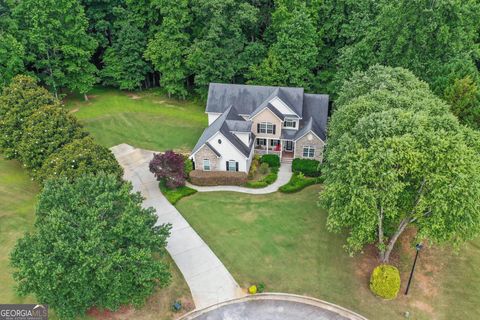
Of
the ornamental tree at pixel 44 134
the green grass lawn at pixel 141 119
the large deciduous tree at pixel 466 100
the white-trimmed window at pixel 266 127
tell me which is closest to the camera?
the ornamental tree at pixel 44 134

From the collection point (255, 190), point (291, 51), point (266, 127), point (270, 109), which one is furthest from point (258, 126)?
point (291, 51)

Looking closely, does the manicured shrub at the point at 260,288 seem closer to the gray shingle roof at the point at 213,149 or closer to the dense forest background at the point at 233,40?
the gray shingle roof at the point at 213,149

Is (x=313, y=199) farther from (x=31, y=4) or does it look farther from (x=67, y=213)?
(x=31, y=4)

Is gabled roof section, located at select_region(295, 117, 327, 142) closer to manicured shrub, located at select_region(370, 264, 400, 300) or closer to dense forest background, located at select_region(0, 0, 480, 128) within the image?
Result: dense forest background, located at select_region(0, 0, 480, 128)

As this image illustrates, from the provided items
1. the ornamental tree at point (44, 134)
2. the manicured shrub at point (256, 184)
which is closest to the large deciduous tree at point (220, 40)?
the manicured shrub at point (256, 184)

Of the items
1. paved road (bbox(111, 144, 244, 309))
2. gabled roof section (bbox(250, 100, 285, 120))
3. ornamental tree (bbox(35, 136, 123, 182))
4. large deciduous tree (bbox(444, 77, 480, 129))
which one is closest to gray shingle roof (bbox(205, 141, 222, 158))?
gabled roof section (bbox(250, 100, 285, 120))
